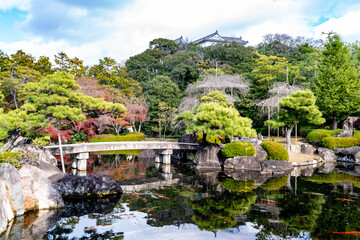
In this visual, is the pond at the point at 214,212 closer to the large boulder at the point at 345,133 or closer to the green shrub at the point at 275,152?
the green shrub at the point at 275,152

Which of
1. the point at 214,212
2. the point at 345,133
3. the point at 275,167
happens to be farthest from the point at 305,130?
the point at 214,212

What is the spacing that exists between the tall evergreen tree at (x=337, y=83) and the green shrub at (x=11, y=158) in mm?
19967

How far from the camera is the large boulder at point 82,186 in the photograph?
8617mm

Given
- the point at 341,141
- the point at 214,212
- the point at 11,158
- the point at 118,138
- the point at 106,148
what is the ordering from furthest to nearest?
the point at 118,138 → the point at 341,141 → the point at 106,148 → the point at 11,158 → the point at 214,212

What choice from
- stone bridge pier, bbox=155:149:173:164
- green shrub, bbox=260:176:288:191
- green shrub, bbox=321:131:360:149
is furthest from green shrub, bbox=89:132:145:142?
green shrub, bbox=321:131:360:149

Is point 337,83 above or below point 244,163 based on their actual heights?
above

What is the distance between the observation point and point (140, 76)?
32156 mm

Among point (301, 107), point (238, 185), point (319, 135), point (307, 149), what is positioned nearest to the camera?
point (238, 185)

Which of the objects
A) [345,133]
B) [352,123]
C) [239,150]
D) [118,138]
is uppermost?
[352,123]

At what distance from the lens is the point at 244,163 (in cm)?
1379

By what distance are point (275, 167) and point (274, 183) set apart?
269cm

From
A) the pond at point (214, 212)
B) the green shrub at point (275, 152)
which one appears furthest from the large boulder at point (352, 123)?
the pond at point (214, 212)

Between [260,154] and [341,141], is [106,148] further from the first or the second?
[341,141]

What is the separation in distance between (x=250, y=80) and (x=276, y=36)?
22468 mm
